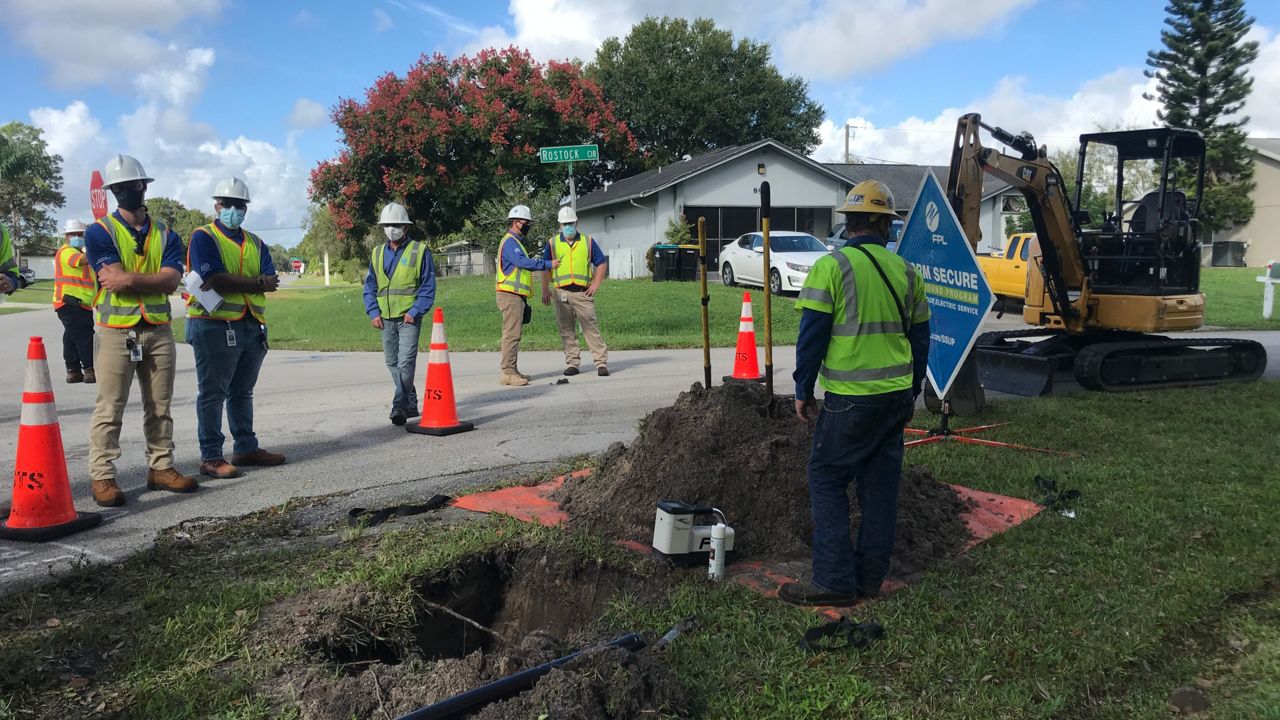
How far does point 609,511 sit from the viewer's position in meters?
4.88

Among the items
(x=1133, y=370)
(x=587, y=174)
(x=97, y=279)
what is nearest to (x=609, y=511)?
(x=97, y=279)

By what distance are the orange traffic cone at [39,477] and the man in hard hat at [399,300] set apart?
3.25 metres

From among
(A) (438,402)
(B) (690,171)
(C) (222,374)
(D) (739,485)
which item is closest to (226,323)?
(C) (222,374)

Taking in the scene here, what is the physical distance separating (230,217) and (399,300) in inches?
80.0

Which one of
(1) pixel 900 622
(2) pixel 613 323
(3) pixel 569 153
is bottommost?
(1) pixel 900 622

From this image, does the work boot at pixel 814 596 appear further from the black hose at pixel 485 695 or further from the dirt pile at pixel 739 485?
the black hose at pixel 485 695

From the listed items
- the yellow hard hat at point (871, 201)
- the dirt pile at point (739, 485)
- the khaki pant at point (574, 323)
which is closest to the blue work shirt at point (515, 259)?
the khaki pant at point (574, 323)

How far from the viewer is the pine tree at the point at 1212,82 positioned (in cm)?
4319

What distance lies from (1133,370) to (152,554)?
32.5ft

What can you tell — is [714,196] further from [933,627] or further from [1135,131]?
[933,627]

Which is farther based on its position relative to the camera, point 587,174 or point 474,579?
point 587,174

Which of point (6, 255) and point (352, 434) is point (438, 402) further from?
point (6, 255)

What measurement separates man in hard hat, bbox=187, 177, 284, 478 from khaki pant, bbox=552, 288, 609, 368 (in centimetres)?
494

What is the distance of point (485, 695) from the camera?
2.84 m
